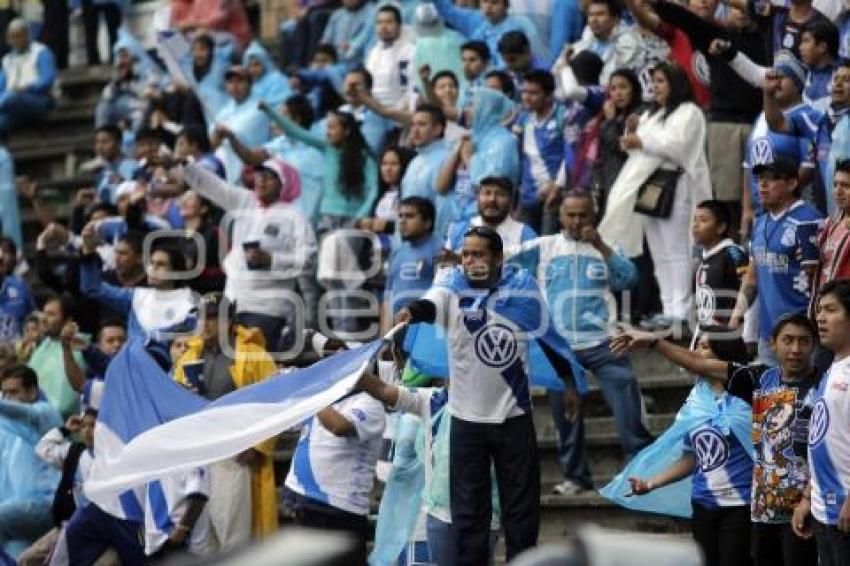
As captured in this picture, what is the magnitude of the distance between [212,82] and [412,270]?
6319 mm

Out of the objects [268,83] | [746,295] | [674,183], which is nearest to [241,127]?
[268,83]

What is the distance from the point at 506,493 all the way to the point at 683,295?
2.84m

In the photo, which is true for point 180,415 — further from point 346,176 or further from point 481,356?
point 346,176

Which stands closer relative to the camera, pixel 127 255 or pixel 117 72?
pixel 127 255

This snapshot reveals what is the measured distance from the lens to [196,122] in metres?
19.4

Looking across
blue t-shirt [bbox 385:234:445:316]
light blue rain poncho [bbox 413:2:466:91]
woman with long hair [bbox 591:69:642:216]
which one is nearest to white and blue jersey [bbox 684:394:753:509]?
blue t-shirt [bbox 385:234:445:316]

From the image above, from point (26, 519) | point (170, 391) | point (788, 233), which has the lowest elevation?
point (26, 519)

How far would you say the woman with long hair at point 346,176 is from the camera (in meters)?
16.1

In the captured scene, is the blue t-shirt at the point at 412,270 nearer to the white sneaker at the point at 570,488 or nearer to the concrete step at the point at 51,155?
the white sneaker at the point at 570,488

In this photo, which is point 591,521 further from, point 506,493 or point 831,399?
point 831,399

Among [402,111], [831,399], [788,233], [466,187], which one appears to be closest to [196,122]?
[402,111]

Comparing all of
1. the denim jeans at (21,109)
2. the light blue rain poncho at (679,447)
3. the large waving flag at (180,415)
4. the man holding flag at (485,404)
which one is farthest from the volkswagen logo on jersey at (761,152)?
the denim jeans at (21,109)

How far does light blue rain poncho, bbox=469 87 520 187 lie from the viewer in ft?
47.4

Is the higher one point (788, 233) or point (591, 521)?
point (788, 233)
